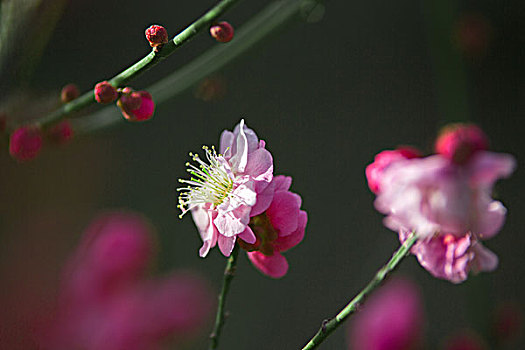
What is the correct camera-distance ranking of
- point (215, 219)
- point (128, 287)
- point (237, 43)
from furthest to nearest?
Result: 1. point (128, 287)
2. point (237, 43)
3. point (215, 219)

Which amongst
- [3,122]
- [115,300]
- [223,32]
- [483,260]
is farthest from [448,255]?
[115,300]

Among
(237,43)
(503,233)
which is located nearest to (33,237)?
(237,43)

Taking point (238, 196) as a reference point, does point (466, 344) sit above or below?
below

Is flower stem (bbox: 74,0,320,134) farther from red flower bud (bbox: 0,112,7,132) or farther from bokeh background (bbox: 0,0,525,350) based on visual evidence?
bokeh background (bbox: 0,0,525,350)

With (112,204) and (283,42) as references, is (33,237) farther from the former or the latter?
(283,42)

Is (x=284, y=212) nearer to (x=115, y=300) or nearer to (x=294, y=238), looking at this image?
(x=294, y=238)
